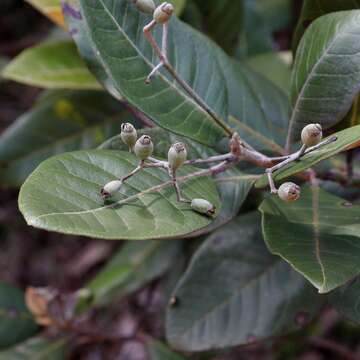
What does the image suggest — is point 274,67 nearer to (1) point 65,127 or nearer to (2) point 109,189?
(1) point 65,127

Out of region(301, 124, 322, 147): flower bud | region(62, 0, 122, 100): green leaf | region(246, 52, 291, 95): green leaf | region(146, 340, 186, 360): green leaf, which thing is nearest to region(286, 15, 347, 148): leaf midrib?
region(301, 124, 322, 147): flower bud

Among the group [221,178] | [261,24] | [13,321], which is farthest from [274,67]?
[13,321]

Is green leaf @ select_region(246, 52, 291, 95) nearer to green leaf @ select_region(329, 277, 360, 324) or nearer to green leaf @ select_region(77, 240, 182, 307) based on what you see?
green leaf @ select_region(77, 240, 182, 307)

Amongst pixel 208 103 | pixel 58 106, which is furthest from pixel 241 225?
pixel 58 106

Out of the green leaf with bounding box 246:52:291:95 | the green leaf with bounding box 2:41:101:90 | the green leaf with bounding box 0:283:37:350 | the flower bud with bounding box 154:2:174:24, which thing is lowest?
the green leaf with bounding box 0:283:37:350

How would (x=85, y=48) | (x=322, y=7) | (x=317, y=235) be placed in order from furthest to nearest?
(x=85, y=48) < (x=322, y=7) < (x=317, y=235)

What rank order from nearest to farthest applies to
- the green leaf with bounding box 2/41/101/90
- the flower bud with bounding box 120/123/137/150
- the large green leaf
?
the flower bud with bounding box 120/123/137/150
the green leaf with bounding box 2/41/101/90
the large green leaf

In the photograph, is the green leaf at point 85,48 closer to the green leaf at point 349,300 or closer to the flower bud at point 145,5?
the flower bud at point 145,5

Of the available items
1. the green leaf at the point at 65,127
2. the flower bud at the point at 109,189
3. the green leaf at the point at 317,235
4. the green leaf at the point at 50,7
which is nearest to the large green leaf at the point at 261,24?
the green leaf at the point at 65,127
